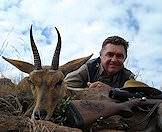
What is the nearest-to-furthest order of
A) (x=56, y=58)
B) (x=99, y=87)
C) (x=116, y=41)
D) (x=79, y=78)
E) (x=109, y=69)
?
(x=56, y=58), (x=99, y=87), (x=79, y=78), (x=109, y=69), (x=116, y=41)

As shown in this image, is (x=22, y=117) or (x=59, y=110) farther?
(x=59, y=110)

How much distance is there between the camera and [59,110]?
18.1 feet

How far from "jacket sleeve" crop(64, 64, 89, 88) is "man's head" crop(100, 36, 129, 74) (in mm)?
445

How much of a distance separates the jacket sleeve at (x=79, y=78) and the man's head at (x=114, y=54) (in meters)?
0.44

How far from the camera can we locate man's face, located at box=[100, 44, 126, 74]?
7.79 meters

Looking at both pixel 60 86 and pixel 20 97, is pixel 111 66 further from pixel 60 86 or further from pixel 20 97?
pixel 20 97

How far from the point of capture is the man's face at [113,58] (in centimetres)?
779

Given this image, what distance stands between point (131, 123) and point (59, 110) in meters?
1.05

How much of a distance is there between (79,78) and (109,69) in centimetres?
65

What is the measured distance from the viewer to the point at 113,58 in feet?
25.6

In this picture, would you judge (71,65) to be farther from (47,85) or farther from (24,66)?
(47,85)

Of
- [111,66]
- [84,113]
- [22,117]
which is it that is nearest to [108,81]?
[111,66]

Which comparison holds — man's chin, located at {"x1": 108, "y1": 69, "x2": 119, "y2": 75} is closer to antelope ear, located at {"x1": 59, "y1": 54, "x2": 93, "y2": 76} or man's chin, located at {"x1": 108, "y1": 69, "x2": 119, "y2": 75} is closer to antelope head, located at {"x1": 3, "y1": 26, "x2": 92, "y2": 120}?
antelope ear, located at {"x1": 59, "y1": 54, "x2": 93, "y2": 76}

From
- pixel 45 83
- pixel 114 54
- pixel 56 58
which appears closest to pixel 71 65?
pixel 56 58
